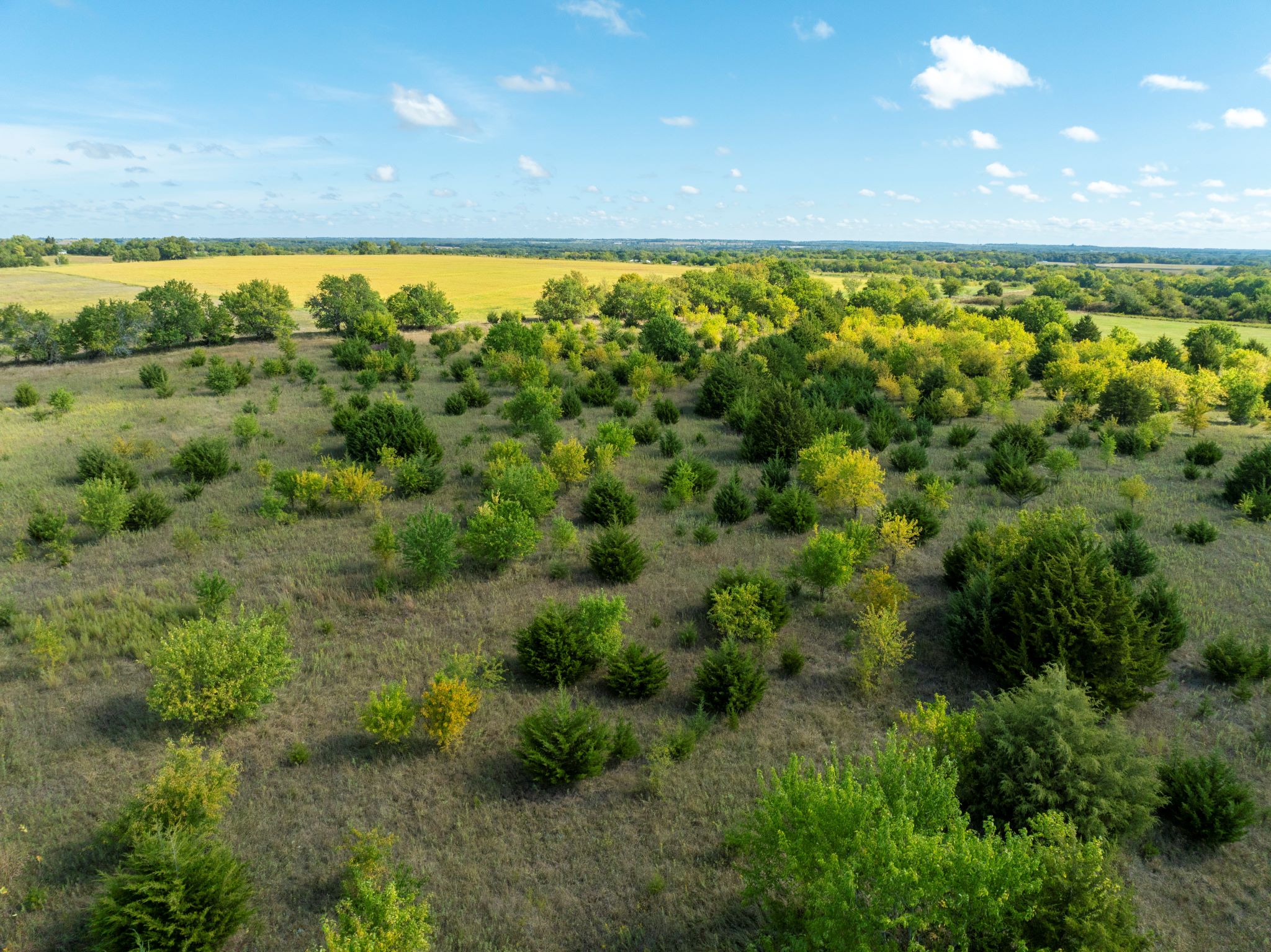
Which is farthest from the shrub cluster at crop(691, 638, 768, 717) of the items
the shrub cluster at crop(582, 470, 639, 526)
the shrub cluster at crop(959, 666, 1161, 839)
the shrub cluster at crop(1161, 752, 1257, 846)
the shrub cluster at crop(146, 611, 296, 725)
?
the shrub cluster at crop(582, 470, 639, 526)

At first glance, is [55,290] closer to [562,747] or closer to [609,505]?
[609,505]

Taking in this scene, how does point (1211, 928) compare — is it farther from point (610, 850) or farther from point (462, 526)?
point (462, 526)

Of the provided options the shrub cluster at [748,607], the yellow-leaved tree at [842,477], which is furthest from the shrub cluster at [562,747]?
the yellow-leaved tree at [842,477]

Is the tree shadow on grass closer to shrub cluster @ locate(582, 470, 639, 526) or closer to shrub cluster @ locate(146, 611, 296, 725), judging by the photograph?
shrub cluster @ locate(146, 611, 296, 725)

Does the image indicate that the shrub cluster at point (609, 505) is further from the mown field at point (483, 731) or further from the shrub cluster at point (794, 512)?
the shrub cluster at point (794, 512)

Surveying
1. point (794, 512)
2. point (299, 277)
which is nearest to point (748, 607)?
point (794, 512)

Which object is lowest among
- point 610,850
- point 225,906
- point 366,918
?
point 610,850

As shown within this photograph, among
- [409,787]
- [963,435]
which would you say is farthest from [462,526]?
[963,435]

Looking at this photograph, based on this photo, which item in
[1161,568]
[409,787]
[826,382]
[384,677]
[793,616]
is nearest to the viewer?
[409,787]
